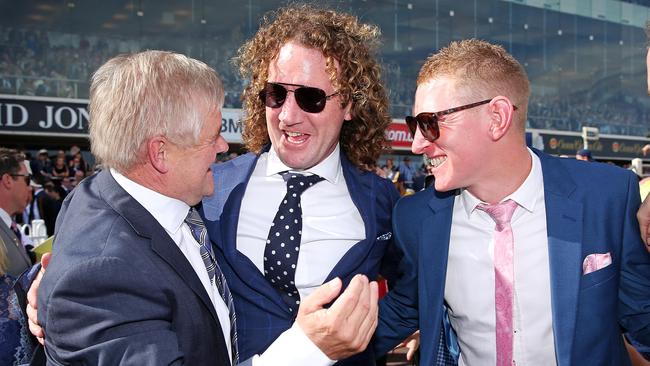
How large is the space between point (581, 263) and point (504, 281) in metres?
0.29

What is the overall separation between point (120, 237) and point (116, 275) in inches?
5.1

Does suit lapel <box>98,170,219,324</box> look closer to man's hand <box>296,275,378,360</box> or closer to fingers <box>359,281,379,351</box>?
man's hand <box>296,275,378,360</box>

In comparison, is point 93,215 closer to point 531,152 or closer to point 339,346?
point 339,346

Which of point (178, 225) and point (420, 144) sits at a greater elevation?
point (420, 144)

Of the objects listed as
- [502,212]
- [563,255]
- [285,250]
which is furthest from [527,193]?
[285,250]

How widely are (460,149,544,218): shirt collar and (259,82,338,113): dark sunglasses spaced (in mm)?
762

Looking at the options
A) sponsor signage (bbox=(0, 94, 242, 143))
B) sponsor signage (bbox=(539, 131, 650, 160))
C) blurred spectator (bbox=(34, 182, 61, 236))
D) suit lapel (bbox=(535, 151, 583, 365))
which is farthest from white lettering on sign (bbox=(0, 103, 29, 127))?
sponsor signage (bbox=(539, 131, 650, 160))

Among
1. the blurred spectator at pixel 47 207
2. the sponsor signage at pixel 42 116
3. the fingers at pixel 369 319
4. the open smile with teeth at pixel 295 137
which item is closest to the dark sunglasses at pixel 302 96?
the open smile with teeth at pixel 295 137

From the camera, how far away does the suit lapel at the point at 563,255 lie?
214cm

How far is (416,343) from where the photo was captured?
3236 millimetres

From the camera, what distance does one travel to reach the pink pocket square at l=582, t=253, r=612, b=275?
7.23 feet

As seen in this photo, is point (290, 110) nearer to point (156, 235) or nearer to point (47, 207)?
point (156, 235)

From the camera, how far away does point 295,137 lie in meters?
2.71

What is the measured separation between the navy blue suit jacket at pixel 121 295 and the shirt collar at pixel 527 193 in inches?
48.8
